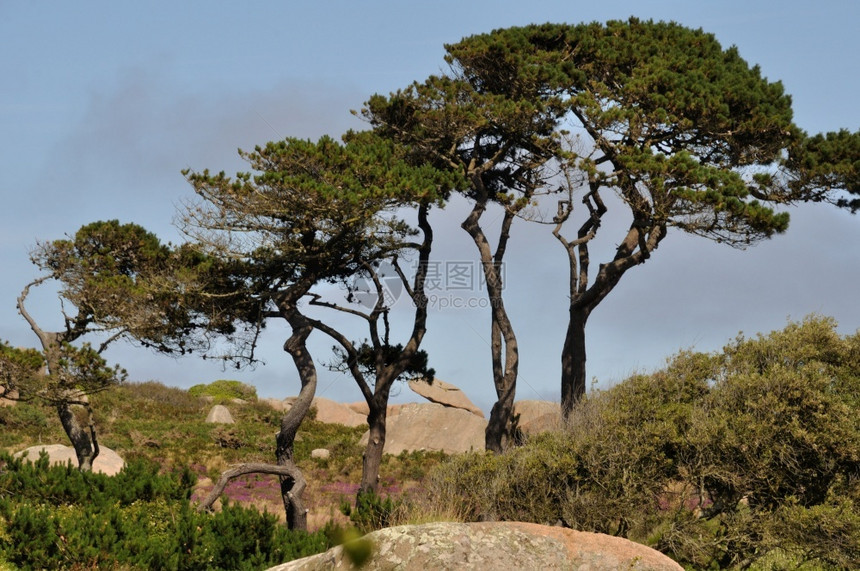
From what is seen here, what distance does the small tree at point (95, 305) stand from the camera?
1889 cm

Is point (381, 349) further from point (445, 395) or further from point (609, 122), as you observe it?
point (445, 395)

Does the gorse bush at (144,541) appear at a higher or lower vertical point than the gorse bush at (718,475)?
lower

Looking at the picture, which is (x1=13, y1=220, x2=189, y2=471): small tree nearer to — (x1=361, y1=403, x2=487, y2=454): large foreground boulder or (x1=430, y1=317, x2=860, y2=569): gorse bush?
(x1=430, y1=317, x2=860, y2=569): gorse bush

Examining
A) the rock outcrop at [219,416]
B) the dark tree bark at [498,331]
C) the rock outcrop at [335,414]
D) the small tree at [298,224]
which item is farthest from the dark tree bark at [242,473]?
the rock outcrop at [335,414]

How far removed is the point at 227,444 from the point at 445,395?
11.0 metres

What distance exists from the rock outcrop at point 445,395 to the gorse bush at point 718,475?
959 inches

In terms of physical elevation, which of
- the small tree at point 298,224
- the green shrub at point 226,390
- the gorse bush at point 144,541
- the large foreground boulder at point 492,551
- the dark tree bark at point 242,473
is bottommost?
the gorse bush at point 144,541

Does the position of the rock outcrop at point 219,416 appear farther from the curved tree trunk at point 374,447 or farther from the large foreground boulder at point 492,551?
the large foreground boulder at point 492,551

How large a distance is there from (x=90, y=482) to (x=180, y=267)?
7.44m

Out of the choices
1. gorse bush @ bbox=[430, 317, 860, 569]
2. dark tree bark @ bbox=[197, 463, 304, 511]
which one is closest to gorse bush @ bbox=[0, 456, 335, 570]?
dark tree bark @ bbox=[197, 463, 304, 511]

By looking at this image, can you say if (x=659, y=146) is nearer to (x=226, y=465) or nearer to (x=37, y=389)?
(x=37, y=389)

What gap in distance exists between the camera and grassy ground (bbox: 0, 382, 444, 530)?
27.8m

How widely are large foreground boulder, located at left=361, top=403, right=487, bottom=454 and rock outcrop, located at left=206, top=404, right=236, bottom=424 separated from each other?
431 inches

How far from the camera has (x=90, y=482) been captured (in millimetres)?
14688
